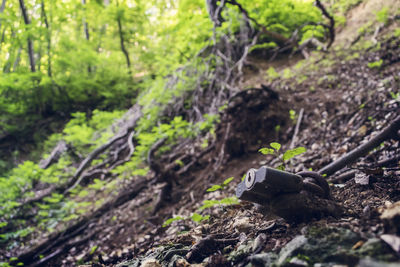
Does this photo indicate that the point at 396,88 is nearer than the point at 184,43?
Yes

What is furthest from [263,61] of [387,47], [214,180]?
[214,180]

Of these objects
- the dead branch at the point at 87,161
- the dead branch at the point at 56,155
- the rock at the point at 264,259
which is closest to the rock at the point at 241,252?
the rock at the point at 264,259

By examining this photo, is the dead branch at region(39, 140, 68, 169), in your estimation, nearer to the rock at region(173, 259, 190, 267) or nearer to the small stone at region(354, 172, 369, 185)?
the rock at region(173, 259, 190, 267)

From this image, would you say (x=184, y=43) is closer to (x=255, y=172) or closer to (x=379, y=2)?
(x=379, y=2)

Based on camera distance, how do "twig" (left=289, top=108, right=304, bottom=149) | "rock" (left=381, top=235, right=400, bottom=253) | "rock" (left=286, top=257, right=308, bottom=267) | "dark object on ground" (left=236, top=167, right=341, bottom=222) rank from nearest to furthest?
"rock" (left=381, top=235, right=400, bottom=253)
"rock" (left=286, top=257, right=308, bottom=267)
"dark object on ground" (left=236, top=167, right=341, bottom=222)
"twig" (left=289, top=108, right=304, bottom=149)

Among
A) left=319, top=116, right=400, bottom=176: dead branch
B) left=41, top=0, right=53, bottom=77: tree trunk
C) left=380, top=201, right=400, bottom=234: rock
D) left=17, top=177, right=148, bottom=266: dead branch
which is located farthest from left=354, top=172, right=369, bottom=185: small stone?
left=41, top=0, right=53, bottom=77: tree trunk

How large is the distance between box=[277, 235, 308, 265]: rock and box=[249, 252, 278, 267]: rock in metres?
0.03

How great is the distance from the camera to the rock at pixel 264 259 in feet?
3.14

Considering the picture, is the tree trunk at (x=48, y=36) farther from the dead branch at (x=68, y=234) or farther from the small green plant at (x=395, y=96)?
the small green plant at (x=395, y=96)

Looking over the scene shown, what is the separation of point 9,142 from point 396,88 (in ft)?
44.4

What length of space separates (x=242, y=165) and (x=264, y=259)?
2593mm

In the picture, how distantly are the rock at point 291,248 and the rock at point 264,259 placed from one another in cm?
3

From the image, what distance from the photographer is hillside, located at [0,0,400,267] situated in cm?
115

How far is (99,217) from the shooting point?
445cm
